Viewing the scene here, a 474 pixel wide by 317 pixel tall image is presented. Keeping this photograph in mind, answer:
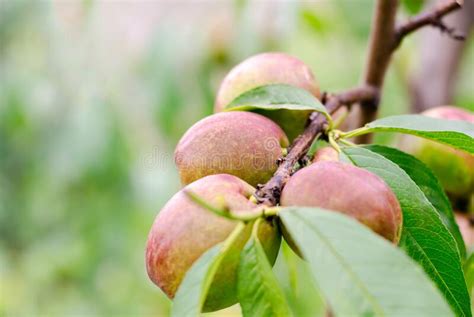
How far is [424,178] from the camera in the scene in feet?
2.42

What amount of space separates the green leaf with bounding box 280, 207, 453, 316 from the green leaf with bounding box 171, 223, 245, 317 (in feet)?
0.22

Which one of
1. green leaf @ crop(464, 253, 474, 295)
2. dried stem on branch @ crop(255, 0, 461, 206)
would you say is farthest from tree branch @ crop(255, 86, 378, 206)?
green leaf @ crop(464, 253, 474, 295)

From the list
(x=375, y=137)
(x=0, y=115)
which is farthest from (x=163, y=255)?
(x=0, y=115)

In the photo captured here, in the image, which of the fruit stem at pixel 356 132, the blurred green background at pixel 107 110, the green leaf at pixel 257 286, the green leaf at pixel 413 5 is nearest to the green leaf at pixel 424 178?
the fruit stem at pixel 356 132

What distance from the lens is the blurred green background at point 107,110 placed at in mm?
1812

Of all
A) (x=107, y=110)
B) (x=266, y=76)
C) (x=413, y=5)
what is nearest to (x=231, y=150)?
(x=266, y=76)

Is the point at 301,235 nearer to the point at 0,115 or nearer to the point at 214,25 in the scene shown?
the point at 214,25

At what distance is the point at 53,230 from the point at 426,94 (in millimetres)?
1907

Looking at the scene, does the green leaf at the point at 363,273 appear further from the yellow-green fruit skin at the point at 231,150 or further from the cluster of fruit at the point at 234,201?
the yellow-green fruit skin at the point at 231,150

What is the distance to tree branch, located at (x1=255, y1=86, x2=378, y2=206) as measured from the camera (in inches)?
23.2

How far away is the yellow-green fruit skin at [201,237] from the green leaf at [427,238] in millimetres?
130

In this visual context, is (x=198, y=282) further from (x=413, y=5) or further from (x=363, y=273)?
(x=413, y=5)

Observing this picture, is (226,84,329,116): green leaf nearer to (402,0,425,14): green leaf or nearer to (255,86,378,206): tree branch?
(255,86,378,206): tree branch

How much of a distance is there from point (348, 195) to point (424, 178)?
0.23 meters
